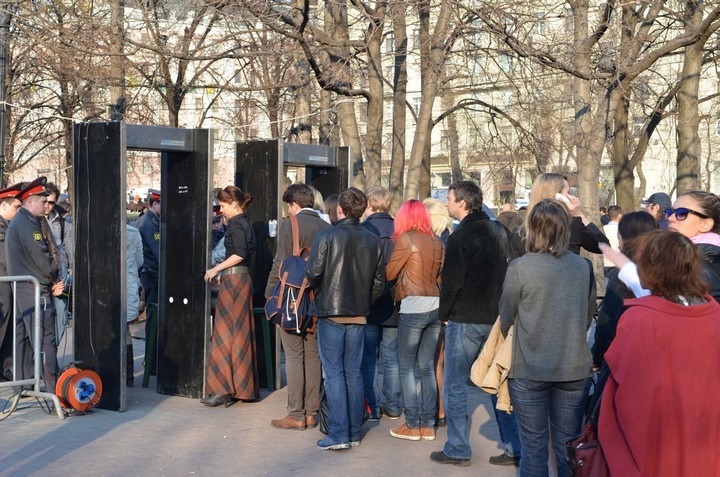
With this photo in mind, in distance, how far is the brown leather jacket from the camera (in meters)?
7.21

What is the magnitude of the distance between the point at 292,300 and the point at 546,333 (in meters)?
2.77

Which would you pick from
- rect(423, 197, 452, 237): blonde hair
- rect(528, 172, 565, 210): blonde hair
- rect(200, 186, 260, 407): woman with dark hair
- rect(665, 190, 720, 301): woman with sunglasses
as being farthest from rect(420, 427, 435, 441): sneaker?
rect(665, 190, 720, 301): woman with sunglasses

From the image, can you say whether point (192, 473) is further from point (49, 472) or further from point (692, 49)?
point (692, 49)

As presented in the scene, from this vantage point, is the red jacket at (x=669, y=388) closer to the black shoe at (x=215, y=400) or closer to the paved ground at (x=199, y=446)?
the paved ground at (x=199, y=446)

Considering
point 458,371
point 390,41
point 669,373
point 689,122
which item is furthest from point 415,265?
point 390,41

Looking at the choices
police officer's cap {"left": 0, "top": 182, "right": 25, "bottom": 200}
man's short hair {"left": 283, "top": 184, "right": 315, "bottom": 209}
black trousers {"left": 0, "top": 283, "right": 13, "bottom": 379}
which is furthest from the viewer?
black trousers {"left": 0, "top": 283, "right": 13, "bottom": 379}

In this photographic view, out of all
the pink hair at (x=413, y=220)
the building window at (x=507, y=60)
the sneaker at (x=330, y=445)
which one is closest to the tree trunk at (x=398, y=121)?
the building window at (x=507, y=60)

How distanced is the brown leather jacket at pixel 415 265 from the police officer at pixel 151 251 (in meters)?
3.61

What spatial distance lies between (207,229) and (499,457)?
11.4ft

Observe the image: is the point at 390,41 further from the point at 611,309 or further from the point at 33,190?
the point at 611,309

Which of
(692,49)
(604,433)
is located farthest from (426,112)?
(604,433)

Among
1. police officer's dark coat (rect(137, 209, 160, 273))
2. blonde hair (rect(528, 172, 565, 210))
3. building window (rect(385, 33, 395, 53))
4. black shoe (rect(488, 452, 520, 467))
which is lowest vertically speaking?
black shoe (rect(488, 452, 520, 467))

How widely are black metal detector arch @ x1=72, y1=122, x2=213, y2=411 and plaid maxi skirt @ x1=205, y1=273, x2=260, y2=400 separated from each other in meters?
0.35

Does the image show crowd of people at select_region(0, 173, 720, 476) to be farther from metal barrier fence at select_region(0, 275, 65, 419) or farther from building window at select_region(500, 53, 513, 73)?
building window at select_region(500, 53, 513, 73)
